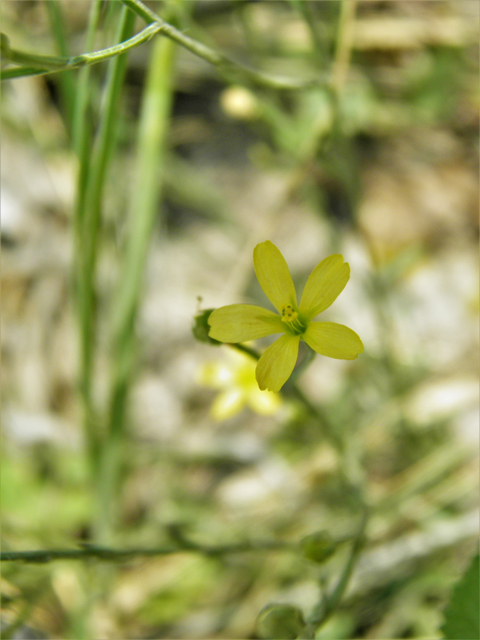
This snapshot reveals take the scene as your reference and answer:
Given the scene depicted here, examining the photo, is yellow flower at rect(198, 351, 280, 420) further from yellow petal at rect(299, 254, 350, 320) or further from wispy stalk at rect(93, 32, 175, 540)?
yellow petal at rect(299, 254, 350, 320)

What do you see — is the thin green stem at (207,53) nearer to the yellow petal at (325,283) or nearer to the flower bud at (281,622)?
the yellow petal at (325,283)

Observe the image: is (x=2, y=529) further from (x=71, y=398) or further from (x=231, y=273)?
(x=231, y=273)

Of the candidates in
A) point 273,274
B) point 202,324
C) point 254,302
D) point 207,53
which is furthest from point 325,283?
point 254,302

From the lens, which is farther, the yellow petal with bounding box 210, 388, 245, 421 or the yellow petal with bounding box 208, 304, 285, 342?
the yellow petal with bounding box 210, 388, 245, 421

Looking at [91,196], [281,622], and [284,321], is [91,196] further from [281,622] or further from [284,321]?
[281,622]

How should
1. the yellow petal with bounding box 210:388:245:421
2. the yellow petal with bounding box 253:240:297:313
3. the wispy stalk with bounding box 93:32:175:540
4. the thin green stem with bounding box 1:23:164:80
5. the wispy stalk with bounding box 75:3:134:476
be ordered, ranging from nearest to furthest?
the thin green stem with bounding box 1:23:164:80, the yellow petal with bounding box 253:240:297:313, the wispy stalk with bounding box 75:3:134:476, the wispy stalk with bounding box 93:32:175:540, the yellow petal with bounding box 210:388:245:421

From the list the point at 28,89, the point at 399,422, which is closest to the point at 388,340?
the point at 399,422

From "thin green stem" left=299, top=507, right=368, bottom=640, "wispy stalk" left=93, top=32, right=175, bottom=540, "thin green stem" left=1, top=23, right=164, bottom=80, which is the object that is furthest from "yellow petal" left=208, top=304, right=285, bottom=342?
"wispy stalk" left=93, top=32, right=175, bottom=540
